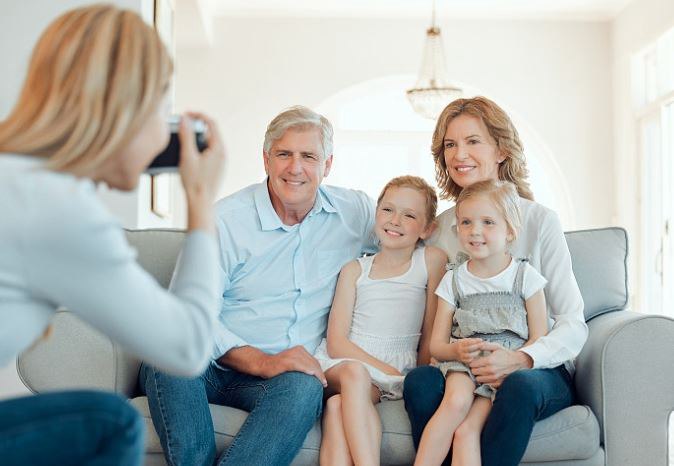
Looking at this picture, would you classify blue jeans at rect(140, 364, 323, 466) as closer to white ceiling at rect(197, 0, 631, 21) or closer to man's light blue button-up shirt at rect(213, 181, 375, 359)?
man's light blue button-up shirt at rect(213, 181, 375, 359)

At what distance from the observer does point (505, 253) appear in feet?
8.25

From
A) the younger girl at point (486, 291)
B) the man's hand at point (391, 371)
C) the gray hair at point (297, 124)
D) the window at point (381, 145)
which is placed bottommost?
the man's hand at point (391, 371)

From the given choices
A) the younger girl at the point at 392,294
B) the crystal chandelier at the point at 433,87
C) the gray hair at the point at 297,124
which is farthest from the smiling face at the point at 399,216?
the crystal chandelier at the point at 433,87

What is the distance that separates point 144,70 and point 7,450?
509mm

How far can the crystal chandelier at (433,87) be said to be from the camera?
253 inches

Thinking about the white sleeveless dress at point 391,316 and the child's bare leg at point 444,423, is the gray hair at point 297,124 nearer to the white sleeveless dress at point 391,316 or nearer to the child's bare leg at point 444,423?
the white sleeveless dress at point 391,316

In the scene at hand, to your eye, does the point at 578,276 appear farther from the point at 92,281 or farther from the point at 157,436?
the point at 92,281

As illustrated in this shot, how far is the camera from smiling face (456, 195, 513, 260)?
2.42 meters

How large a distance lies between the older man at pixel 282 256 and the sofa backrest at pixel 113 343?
90mm

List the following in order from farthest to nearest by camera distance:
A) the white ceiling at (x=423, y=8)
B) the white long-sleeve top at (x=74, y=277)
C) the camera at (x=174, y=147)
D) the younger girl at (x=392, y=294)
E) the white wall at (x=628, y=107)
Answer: the white ceiling at (x=423, y=8)
the white wall at (x=628, y=107)
the younger girl at (x=392, y=294)
the camera at (x=174, y=147)
the white long-sleeve top at (x=74, y=277)

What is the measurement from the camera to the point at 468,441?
7.01 ft

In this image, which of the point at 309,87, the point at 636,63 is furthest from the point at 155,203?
the point at 636,63

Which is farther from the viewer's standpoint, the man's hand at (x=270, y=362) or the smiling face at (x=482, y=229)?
the smiling face at (x=482, y=229)

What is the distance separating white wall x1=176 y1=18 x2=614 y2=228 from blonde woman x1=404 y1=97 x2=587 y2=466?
16.6ft
